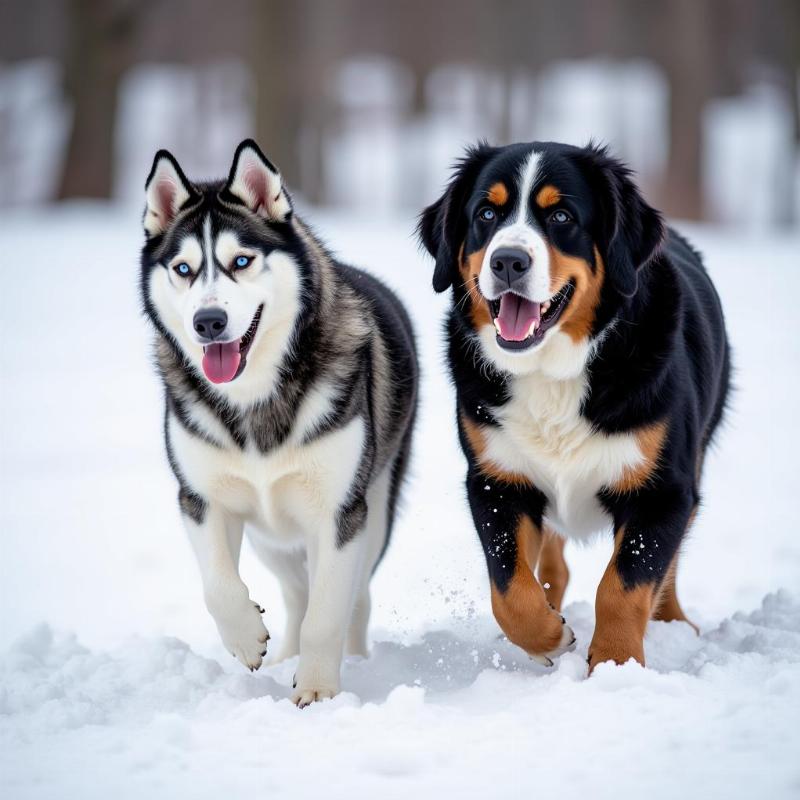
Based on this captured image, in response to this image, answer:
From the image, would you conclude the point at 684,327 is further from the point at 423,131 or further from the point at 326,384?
the point at 423,131

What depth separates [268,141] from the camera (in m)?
16.2

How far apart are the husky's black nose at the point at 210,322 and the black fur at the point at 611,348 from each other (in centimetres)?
84

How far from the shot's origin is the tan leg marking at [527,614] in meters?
3.96

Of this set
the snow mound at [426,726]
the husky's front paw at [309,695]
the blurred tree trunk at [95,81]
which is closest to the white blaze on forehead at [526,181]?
the snow mound at [426,726]

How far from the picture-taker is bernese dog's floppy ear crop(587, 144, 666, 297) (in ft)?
13.1

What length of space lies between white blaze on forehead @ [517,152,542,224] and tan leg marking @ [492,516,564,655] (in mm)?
1179

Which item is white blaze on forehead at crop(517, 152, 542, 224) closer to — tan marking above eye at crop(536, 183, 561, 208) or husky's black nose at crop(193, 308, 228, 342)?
tan marking above eye at crop(536, 183, 561, 208)

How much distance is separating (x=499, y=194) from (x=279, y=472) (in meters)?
1.25

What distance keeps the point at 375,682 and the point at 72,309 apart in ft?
32.4

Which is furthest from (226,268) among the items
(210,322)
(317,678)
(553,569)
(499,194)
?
(553,569)

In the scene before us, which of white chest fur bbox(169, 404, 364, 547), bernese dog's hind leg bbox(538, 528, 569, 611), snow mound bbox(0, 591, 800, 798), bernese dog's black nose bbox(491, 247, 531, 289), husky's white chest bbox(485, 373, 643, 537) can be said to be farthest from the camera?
bernese dog's hind leg bbox(538, 528, 569, 611)

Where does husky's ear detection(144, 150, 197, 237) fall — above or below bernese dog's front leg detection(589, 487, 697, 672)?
above

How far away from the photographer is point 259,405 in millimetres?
4285

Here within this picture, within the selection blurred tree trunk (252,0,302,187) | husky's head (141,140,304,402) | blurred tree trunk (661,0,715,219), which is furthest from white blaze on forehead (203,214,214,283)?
blurred tree trunk (661,0,715,219)
